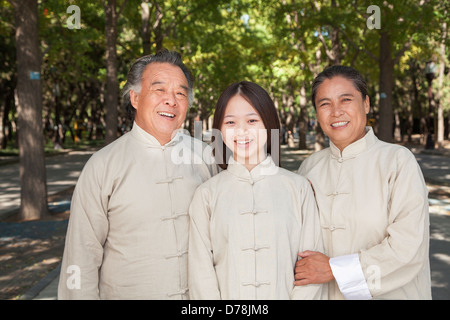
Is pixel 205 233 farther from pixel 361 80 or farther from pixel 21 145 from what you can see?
pixel 21 145

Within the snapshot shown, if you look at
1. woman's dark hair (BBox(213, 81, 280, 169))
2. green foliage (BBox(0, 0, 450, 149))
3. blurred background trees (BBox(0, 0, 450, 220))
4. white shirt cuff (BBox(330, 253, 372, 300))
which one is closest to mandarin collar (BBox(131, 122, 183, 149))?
woman's dark hair (BBox(213, 81, 280, 169))

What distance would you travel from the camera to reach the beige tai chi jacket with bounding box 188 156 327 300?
99.5 inches

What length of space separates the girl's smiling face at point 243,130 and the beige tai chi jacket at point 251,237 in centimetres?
10

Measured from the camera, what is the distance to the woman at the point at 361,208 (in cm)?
253

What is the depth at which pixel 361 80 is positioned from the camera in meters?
2.86

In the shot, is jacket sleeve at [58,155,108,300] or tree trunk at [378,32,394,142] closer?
jacket sleeve at [58,155,108,300]

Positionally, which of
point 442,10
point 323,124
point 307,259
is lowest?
point 307,259

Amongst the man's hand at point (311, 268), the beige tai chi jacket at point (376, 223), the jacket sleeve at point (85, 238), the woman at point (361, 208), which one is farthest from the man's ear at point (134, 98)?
the man's hand at point (311, 268)

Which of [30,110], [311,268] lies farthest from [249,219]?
[30,110]

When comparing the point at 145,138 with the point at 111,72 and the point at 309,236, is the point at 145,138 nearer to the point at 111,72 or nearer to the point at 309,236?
the point at 309,236

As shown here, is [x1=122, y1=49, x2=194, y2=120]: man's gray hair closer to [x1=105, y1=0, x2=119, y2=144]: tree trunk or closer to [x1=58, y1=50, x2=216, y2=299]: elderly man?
[x1=58, y1=50, x2=216, y2=299]: elderly man

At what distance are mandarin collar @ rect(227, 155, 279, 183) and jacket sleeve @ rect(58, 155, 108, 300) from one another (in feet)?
2.42

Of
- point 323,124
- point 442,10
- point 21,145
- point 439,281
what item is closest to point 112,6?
point 21,145
